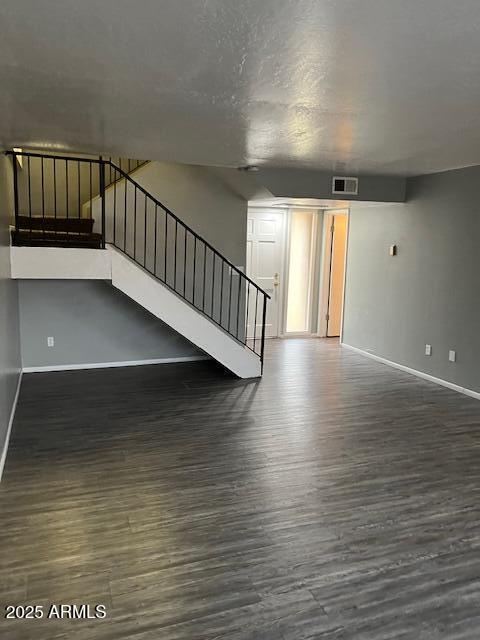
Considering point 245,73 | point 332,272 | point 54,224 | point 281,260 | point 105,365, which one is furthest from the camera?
point 332,272

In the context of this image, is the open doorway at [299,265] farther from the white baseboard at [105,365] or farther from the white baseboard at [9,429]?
the white baseboard at [9,429]

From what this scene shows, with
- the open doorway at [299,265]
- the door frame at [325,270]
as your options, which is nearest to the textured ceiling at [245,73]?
the open doorway at [299,265]

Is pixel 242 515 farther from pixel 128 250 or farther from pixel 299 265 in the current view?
pixel 299 265

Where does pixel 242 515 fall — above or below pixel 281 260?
below

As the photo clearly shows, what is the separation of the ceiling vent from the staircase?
61.8 inches

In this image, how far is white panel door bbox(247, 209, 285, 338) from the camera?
8023 millimetres

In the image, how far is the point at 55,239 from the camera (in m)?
4.89

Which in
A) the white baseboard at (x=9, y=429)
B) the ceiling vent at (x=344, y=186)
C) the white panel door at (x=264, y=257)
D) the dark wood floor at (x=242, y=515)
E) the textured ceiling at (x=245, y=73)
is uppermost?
the textured ceiling at (x=245, y=73)

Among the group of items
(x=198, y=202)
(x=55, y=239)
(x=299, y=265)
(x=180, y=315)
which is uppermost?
(x=198, y=202)

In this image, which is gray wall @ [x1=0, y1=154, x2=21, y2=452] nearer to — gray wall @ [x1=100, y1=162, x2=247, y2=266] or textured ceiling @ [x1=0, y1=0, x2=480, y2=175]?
textured ceiling @ [x1=0, y1=0, x2=480, y2=175]

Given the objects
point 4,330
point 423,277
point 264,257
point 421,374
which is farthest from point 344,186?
point 4,330

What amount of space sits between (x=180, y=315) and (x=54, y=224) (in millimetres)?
1654

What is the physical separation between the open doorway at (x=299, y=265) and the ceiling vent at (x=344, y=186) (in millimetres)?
2047

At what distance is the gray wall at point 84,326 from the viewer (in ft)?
19.1
